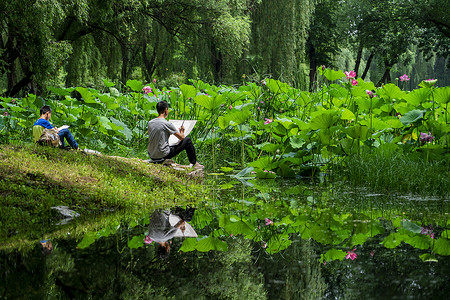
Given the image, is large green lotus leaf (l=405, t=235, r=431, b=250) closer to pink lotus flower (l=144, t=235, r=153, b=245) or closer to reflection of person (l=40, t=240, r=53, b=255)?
pink lotus flower (l=144, t=235, r=153, b=245)

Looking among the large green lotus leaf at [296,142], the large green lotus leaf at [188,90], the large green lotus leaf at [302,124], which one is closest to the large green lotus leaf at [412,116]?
the large green lotus leaf at [302,124]

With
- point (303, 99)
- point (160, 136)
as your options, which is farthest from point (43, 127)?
point (303, 99)

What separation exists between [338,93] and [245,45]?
8.28 metres

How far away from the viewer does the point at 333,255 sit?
1870mm

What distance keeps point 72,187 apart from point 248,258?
1.89 meters

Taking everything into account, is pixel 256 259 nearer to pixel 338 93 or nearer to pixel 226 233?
pixel 226 233

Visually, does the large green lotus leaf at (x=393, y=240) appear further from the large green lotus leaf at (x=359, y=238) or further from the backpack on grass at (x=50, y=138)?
the backpack on grass at (x=50, y=138)

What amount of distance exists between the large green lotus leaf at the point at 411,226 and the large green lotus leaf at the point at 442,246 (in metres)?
0.20

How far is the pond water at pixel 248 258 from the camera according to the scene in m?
1.45

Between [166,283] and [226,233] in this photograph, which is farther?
[226,233]

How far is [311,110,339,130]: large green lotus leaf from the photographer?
13.7 feet

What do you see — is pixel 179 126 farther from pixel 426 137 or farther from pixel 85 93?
pixel 426 137

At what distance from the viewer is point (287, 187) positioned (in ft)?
13.9

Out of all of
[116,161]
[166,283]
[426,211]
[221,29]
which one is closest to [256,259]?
[166,283]
